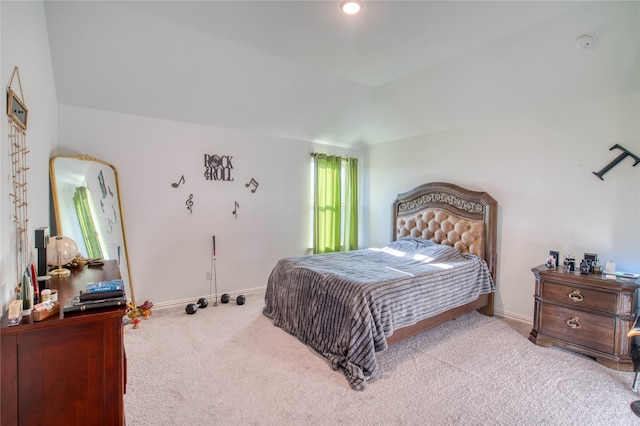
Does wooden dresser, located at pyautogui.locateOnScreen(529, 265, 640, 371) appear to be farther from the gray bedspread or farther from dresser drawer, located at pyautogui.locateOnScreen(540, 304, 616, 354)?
the gray bedspread

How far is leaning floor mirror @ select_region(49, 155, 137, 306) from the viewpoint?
293cm

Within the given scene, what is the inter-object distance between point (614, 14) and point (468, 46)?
1.02m

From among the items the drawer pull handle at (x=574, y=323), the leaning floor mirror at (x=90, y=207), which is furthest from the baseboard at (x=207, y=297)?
the drawer pull handle at (x=574, y=323)

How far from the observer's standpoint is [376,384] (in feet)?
7.25

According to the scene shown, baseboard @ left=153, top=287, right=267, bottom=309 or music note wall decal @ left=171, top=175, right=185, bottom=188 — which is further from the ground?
music note wall decal @ left=171, top=175, right=185, bottom=188

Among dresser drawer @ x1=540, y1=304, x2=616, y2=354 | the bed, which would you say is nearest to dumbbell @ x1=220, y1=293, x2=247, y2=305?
the bed

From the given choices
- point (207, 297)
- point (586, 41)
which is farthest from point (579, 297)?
point (207, 297)

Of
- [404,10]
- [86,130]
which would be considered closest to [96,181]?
[86,130]

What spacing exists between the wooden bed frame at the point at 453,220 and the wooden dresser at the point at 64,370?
2.48 meters

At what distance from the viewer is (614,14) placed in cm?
232

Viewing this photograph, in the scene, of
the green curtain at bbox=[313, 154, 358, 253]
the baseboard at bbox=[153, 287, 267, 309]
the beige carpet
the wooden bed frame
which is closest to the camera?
the beige carpet

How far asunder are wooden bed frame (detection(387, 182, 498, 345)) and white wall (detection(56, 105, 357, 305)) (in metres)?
1.58

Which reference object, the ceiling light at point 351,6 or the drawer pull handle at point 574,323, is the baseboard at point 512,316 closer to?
the drawer pull handle at point 574,323

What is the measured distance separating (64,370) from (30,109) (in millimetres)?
1654
